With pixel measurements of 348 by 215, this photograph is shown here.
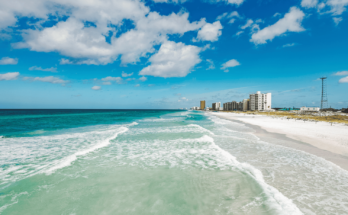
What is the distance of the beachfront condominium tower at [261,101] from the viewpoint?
13500cm

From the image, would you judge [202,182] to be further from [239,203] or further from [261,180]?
A: [261,180]

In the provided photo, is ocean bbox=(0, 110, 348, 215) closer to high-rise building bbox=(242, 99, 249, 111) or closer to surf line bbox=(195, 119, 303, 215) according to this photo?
surf line bbox=(195, 119, 303, 215)

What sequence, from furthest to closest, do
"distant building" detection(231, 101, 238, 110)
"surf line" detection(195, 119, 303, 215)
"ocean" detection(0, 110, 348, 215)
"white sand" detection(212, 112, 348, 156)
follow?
1. "distant building" detection(231, 101, 238, 110)
2. "white sand" detection(212, 112, 348, 156)
3. "ocean" detection(0, 110, 348, 215)
4. "surf line" detection(195, 119, 303, 215)

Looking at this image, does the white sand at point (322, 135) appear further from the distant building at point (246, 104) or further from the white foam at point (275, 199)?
the distant building at point (246, 104)

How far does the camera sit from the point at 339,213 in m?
4.35

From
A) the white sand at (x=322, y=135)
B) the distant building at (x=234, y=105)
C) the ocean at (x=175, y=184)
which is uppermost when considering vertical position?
the distant building at (x=234, y=105)

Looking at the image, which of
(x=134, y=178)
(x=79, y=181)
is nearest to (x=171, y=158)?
(x=134, y=178)

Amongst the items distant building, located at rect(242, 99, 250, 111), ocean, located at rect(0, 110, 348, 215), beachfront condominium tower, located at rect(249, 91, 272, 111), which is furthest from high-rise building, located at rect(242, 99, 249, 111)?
ocean, located at rect(0, 110, 348, 215)

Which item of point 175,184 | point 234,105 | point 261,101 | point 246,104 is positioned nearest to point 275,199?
point 175,184

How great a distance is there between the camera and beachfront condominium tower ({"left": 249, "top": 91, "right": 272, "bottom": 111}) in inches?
5315

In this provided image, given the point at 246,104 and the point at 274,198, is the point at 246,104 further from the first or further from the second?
the point at 274,198

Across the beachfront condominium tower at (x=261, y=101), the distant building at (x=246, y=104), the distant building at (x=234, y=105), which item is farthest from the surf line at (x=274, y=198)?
the distant building at (x=234, y=105)

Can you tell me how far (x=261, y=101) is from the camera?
137 metres

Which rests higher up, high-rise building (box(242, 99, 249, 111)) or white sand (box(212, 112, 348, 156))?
high-rise building (box(242, 99, 249, 111))
